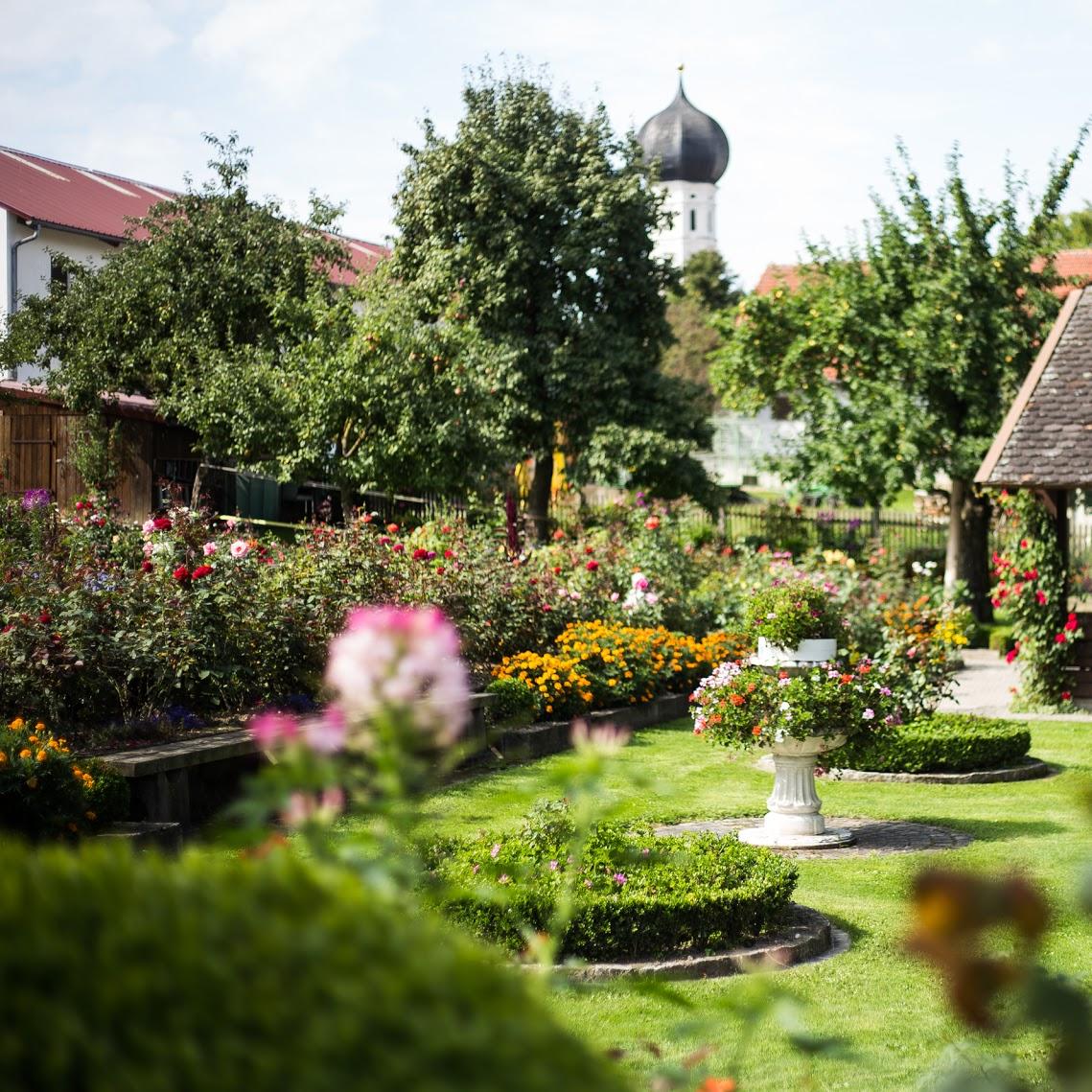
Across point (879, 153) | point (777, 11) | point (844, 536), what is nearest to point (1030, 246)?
point (879, 153)

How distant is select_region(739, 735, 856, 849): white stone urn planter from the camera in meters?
8.70

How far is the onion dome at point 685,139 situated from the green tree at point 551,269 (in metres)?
48.2

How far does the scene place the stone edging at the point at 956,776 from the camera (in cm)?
1098

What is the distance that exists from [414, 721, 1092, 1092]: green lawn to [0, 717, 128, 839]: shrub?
6.37ft

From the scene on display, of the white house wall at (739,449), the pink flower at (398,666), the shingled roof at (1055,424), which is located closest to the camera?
the pink flower at (398,666)

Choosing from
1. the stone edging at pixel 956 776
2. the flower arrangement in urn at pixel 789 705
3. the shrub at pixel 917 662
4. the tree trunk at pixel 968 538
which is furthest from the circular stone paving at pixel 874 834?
the tree trunk at pixel 968 538

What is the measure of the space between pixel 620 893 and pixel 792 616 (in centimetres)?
318

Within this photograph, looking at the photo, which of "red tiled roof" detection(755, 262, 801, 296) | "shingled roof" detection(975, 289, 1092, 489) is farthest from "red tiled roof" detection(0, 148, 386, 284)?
"shingled roof" detection(975, 289, 1092, 489)

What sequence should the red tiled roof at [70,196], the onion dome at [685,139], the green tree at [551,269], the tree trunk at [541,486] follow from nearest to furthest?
the green tree at [551,269] → the tree trunk at [541,486] → the red tiled roof at [70,196] → the onion dome at [685,139]

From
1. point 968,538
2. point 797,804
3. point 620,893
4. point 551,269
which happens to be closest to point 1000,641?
point 968,538

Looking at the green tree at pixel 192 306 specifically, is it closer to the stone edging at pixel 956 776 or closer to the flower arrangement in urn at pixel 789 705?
the stone edging at pixel 956 776

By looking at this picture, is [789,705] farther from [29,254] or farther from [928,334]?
[29,254]

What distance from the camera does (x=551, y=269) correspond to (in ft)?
90.2

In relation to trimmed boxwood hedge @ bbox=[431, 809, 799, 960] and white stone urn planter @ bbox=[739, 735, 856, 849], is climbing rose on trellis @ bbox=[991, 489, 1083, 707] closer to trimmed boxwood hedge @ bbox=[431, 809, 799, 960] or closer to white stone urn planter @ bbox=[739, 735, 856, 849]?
white stone urn planter @ bbox=[739, 735, 856, 849]
